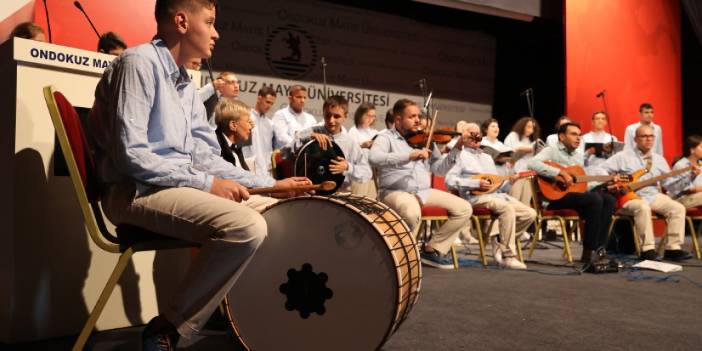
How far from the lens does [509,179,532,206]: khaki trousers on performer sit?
300 inches

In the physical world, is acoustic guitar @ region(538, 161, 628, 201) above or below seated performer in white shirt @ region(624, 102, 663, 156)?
below

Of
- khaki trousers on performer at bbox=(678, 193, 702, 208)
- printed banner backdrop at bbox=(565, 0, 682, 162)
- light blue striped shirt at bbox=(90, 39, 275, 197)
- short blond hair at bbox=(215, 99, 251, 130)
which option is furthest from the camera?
printed banner backdrop at bbox=(565, 0, 682, 162)

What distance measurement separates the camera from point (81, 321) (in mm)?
2459

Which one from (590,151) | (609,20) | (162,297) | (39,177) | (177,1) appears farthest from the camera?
(609,20)

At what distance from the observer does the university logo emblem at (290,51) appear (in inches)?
324

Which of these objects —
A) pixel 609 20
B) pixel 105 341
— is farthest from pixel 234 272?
pixel 609 20

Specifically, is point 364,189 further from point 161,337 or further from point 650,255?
point 161,337

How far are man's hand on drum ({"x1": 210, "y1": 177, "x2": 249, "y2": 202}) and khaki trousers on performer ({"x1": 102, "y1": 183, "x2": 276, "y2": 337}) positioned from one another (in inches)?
2.1

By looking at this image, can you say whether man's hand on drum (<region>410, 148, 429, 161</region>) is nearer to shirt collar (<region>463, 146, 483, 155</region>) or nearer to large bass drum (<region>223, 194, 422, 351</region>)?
shirt collar (<region>463, 146, 483, 155</region>)

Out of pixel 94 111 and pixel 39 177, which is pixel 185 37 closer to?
pixel 94 111

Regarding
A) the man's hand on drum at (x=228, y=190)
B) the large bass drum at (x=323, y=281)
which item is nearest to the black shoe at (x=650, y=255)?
the large bass drum at (x=323, y=281)

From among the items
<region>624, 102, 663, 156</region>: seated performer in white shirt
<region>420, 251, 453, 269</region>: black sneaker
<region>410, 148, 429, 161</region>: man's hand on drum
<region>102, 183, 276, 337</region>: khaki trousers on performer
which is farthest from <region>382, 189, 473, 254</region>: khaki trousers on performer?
<region>624, 102, 663, 156</region>: seated performer in white shirt

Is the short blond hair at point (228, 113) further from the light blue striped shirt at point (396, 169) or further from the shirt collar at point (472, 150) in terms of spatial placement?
the shirt collar at point (472, 150)

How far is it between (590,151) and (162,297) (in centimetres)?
546
